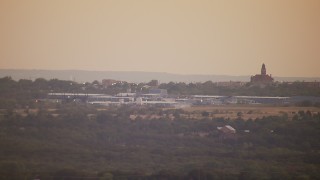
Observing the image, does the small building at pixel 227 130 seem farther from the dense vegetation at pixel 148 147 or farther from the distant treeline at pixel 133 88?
the distant treeline at pixel 133 88

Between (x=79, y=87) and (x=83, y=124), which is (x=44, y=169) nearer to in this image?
(x=83, y=124)

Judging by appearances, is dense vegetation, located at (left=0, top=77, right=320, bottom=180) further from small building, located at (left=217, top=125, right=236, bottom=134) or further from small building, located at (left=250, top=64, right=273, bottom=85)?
small building, located at (left=250, top=64, right=273, bottom=85)

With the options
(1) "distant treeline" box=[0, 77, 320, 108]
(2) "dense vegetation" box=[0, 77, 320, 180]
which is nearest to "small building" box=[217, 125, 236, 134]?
(2) "dense vegetation" box=[0, 77, 320, 180]

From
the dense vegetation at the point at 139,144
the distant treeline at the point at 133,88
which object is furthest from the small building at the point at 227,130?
the distant treeline at the point at 133,88

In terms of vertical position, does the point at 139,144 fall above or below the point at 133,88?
below

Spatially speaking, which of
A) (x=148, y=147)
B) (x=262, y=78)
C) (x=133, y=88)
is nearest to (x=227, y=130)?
(x=148, y=147)

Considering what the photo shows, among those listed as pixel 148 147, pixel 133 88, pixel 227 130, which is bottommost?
pixel 148 147

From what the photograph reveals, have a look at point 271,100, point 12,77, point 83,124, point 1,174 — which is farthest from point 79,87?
point 1,174

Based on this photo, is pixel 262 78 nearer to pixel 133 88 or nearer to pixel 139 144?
pixel 133 88
